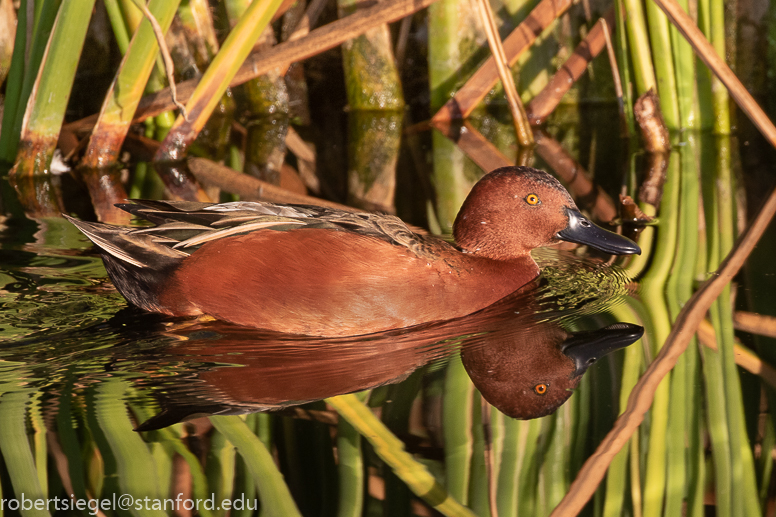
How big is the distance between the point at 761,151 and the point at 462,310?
14.1ft

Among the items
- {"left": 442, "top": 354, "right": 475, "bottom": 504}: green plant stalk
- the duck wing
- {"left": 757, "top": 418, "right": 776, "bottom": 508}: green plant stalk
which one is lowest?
{"left": 757, "top": 418, "right": 776, "bottom": 508}: green plant stalk

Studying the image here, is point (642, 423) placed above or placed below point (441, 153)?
below

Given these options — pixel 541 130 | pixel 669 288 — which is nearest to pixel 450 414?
pixel 669 288

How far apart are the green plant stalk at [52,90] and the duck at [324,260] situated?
2.36 m

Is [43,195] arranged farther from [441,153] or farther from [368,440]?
[368,440]

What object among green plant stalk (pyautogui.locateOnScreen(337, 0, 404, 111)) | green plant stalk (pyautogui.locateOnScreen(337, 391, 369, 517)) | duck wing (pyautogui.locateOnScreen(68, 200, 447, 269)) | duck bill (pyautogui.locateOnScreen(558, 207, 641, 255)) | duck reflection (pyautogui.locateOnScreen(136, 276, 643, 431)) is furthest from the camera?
green plant stalk (pyautogui.locateOnScreen(337, 0, 404, 111))

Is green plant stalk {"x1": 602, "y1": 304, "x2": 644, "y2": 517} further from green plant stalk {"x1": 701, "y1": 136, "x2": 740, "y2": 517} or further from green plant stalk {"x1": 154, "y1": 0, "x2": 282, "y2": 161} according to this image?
green plant stalk {"x1": 154, "y1": 0, "x2": 282, "y2": 161}

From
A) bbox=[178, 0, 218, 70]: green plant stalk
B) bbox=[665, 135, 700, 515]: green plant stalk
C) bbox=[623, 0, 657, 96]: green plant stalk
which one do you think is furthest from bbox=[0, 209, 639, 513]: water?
bbox=[178, 0, 218, 70]: green plant stalk

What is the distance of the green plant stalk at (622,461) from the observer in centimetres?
244

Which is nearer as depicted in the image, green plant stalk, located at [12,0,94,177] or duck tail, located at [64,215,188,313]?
duck tail, located at [64,215,188,313]

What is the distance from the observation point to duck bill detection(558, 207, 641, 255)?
3.95 metres

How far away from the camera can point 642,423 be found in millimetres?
2791

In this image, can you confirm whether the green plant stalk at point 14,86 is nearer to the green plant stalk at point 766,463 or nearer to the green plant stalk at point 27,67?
the green plant stalk at point 27,67

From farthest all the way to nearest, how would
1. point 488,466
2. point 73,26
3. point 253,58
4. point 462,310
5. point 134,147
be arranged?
point 134,147
point 253,58
point 73,26
point 462,310
point 488,466
